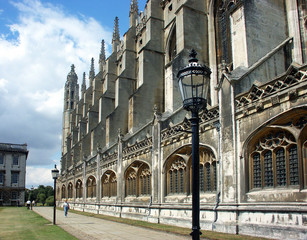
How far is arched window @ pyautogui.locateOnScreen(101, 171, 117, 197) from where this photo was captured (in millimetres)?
25723

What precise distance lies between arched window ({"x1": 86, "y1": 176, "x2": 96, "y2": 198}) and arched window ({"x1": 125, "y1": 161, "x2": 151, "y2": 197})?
9468 millimetres

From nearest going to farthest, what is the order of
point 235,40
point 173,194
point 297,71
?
point 297,71 < point 235,40 < point 173,194

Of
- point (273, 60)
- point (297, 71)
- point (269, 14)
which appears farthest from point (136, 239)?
point (269, 14)

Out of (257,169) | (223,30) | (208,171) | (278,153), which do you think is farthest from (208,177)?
(223,30)

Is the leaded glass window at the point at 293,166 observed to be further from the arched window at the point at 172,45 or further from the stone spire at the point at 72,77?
the stone spire at the point at 72,77

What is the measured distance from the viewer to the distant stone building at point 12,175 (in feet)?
208

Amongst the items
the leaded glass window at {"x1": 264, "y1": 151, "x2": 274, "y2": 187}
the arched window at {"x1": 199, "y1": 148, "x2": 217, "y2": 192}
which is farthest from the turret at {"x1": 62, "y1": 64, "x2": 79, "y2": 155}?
the leaded glass window at {"x1": 264, "y1": 151, "x2": 274, "y2": 187}

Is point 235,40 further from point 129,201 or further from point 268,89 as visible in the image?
point 129,201

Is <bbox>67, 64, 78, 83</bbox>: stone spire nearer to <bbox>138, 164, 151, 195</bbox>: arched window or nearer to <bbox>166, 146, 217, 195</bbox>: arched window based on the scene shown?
<bbox>138, 164, 151, 195</bbox>: arched window

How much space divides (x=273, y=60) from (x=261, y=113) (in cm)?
377

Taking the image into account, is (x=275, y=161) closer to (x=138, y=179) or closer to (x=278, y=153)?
(x=278, y=153)

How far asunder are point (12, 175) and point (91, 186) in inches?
1587

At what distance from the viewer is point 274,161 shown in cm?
1053

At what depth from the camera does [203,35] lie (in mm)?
21719
